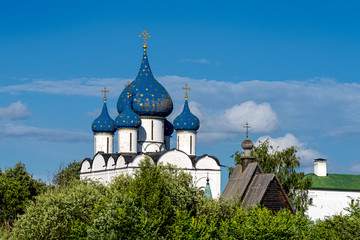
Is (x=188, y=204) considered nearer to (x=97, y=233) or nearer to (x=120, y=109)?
(x=97, y=233)

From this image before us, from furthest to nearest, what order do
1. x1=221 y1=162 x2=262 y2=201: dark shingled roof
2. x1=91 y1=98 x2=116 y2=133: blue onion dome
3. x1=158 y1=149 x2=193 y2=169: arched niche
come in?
x1=91 y1=98 x2=116 y2=133: blue onion dome
x1=158 y1=149 x2=193 y2=169: arched niche
x1=221 y1=162 x2=262 y2=201: dark shingled roof

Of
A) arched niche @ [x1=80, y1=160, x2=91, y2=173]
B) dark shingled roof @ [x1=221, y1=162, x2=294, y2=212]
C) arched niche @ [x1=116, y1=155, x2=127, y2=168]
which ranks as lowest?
dark shingled roof @ [x1=221, y1=162, x2=294, y2=212]

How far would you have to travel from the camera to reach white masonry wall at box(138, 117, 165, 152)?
146 ft

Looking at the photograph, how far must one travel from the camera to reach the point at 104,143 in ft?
153

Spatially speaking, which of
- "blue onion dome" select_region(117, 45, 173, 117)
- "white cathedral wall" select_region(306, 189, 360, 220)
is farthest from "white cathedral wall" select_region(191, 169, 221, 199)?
"white cathedral wall" select_region(306, 189, 360, 220)

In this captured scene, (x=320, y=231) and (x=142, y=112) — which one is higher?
(x=142, y=112)

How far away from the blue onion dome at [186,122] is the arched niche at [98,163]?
541 cm

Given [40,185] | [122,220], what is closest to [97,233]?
[122,220]

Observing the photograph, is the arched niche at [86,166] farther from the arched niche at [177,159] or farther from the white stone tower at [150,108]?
the arched niche at [177,159]

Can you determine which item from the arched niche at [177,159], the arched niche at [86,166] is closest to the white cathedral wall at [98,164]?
the arched niche at [86,166]

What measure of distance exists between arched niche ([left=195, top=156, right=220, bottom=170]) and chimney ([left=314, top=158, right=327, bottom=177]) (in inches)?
422

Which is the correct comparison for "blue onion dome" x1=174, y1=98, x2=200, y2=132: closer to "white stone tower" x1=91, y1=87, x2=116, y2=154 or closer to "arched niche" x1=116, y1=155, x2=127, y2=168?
"white stone tower" x1=91, y1=87, x2=116, y2=154

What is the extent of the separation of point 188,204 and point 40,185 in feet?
91.3

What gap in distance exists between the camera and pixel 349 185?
2045 inches
